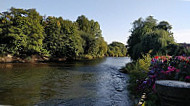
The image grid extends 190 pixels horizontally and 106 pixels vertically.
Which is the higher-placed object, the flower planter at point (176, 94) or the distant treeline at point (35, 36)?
the distant treeline at point (35, 36)

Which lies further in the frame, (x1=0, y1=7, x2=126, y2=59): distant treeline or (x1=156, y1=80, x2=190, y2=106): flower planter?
(x1=0, y1=7, x2=126, y2=59): distant treeline

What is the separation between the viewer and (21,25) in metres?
28.0

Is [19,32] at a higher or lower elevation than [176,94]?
higher

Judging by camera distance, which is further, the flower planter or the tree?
the tree

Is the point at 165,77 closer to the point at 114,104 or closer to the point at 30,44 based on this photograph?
the point at 114,104

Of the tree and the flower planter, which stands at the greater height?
the tree

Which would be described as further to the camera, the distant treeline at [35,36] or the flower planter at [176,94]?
the distant treeline at [35,36]

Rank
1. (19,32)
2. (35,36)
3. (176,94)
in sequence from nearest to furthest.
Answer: (176,94), (19,32), (35,36)

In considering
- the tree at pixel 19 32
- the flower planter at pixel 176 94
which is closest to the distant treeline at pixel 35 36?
the tree at pixel 19 32

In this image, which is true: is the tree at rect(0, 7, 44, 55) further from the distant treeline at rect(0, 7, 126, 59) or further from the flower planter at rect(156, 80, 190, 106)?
the flower planter at rect(156, 80, 190, 106)

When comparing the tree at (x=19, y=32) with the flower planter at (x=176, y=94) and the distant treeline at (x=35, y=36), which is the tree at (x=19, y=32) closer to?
the distant treeline at (x=35, y=36)

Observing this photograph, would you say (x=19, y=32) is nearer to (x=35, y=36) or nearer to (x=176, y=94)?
(x=35, y=36)

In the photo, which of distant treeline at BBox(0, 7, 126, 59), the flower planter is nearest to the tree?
distant treeline at BBox(0, 7, 126, 59)

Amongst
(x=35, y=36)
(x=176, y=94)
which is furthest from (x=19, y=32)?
(x=176, y=94)
